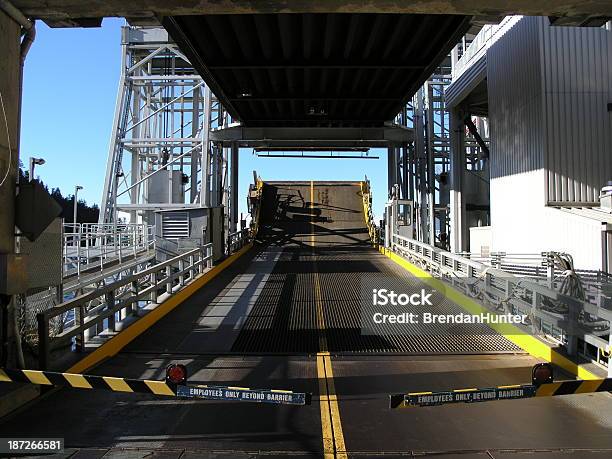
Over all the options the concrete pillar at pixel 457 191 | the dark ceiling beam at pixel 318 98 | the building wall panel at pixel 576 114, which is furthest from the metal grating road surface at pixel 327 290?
the building wall panel at pixel 576 114

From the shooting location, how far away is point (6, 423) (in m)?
5.17

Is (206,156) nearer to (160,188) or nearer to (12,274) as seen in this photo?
(160,188)

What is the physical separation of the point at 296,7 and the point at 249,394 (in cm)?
493

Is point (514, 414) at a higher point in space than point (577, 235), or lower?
lower

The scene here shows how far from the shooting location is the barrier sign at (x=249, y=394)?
450 centimetres

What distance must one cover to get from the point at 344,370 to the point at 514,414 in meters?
2.39

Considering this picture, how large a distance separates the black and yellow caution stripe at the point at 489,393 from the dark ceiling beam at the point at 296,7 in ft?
15.3

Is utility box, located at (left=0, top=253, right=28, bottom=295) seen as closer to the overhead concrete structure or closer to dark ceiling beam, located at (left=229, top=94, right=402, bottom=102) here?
the overhead concrete structure

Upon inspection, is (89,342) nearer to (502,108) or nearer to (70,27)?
(70,27)

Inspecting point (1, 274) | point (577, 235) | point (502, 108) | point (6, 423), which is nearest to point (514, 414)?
point (6, 423)

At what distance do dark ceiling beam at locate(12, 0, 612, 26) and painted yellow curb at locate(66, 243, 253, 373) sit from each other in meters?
4.70

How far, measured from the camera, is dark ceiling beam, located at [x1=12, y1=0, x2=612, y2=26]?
21.1 feet

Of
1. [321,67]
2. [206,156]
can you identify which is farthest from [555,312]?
[206,156]

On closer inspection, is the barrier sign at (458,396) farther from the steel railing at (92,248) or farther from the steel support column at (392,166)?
the steel support column at (392,166)
